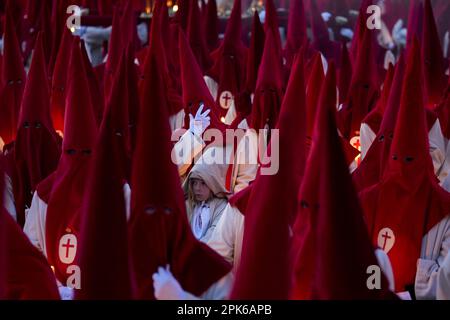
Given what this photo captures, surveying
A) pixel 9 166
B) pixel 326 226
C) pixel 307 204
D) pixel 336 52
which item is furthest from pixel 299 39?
pixel 326 226

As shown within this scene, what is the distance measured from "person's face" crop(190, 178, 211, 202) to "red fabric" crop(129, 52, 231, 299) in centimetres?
163

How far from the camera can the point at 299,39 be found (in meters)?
10.1

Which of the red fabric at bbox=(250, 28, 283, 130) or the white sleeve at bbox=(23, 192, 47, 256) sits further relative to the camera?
the red fabric at bbox=(250, 28, 283, 130)

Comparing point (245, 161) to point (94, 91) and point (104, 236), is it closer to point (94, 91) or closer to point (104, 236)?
point (94, 91)

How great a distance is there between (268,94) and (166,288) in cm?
343

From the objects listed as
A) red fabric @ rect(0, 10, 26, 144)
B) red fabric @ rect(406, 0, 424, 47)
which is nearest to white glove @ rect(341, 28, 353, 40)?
red fabric @ rect(406, 0, 424, 47)

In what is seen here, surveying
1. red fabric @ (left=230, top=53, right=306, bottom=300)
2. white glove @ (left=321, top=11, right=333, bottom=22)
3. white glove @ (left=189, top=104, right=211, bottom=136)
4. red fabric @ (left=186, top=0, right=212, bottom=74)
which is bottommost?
red fabric @ (left=230, top=53, right=306, bottom=300)

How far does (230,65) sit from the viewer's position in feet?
30.1

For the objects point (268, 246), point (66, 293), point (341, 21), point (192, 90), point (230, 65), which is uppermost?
point (341, 21)

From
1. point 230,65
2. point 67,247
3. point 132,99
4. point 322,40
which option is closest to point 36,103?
point 132,99

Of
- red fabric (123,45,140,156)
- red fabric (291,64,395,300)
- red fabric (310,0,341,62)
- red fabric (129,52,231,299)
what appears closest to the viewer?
red fabric (291,64,395,300)

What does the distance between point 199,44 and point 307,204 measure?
224 inches

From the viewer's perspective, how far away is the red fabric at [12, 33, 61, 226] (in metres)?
6.09

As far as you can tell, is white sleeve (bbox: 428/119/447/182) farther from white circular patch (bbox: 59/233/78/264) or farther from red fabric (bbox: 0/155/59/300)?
red fabric (bbox: 0/155/59/300)
